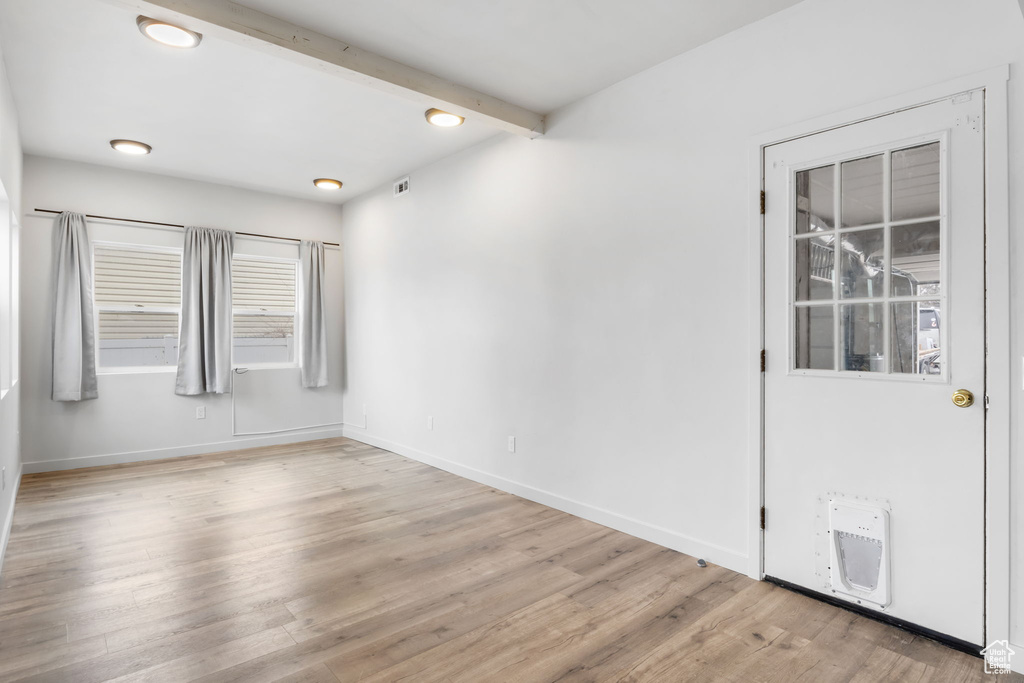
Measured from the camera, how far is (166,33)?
273cm

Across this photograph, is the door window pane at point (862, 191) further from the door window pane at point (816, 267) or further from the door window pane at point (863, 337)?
the door window pane at point (863, 337)

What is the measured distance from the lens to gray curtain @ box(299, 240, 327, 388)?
242 inches

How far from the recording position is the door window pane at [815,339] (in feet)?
8.04

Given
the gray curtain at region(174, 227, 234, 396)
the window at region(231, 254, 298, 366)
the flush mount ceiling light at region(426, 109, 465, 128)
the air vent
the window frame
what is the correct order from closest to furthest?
1. the flush mount ceiling light at region(426, 109, 465, 128)
2. the window frame
3. the air vent
4. the gray curtain at region(174, 227, 234, 396)
5. the window at region(231, 254, 298, 366)

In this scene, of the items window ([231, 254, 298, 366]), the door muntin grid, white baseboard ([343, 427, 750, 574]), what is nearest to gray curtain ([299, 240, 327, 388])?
window ([231, 254, 298, 366])

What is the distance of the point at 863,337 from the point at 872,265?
0.99 ft

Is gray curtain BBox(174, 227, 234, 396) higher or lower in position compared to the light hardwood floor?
higher

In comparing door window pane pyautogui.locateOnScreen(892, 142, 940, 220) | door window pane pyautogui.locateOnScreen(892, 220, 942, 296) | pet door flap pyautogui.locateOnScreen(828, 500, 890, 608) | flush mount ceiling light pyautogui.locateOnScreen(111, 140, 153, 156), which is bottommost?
pet door flap pyautogui.locateOnScreen(828, 500, 890, 608)

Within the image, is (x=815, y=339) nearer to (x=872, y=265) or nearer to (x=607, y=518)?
(x=872, y=265)

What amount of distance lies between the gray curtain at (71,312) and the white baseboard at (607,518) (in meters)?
2.96

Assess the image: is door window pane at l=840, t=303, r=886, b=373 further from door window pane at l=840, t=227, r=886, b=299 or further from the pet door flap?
the pet door flap

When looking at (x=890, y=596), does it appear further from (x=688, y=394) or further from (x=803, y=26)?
(x=803, y=26)

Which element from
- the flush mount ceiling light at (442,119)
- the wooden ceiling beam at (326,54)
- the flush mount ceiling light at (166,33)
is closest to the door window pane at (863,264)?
the wooden ceiling beam at (326,54)

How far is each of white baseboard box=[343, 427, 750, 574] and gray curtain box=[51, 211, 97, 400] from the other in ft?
→ 9.71
